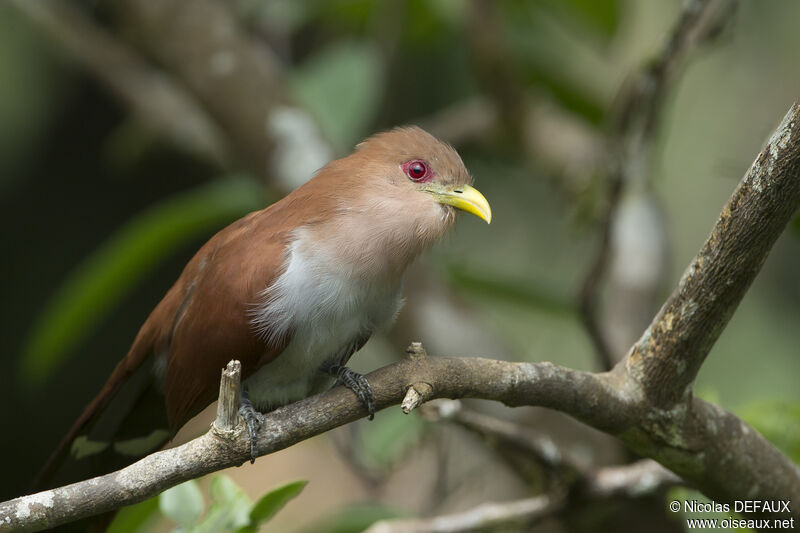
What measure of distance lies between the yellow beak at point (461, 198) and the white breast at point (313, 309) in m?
0.23

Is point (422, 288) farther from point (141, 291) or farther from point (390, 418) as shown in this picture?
point (141, 291)

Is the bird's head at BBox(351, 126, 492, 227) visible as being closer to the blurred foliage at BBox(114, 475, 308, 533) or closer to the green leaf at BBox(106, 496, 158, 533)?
the blurred foliage at BBox(114, 475, 308, 533)

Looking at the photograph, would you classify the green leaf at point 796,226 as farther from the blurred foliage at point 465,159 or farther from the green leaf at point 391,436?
the green leaf at point 391,436

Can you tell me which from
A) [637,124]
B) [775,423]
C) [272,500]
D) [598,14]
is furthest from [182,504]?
[598,14]

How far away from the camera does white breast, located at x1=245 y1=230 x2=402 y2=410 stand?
1769 millimetres

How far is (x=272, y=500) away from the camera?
5.65ft

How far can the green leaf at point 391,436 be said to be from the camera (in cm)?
290

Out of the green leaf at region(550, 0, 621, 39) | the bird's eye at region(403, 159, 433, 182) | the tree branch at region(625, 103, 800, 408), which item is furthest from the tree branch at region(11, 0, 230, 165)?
the tree branch at region(625, 103, 800, 408)

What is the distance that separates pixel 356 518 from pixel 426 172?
1070 millimetres

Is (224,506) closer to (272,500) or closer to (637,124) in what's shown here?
(272,500)

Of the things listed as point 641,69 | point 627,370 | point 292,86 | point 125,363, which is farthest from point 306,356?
point 292,86

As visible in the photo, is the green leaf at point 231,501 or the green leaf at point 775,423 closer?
the green leaf at point 231,501

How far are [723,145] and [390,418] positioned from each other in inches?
72.0

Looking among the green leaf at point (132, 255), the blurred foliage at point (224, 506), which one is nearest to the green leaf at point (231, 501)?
the blurred foliage at point (224, 506)
